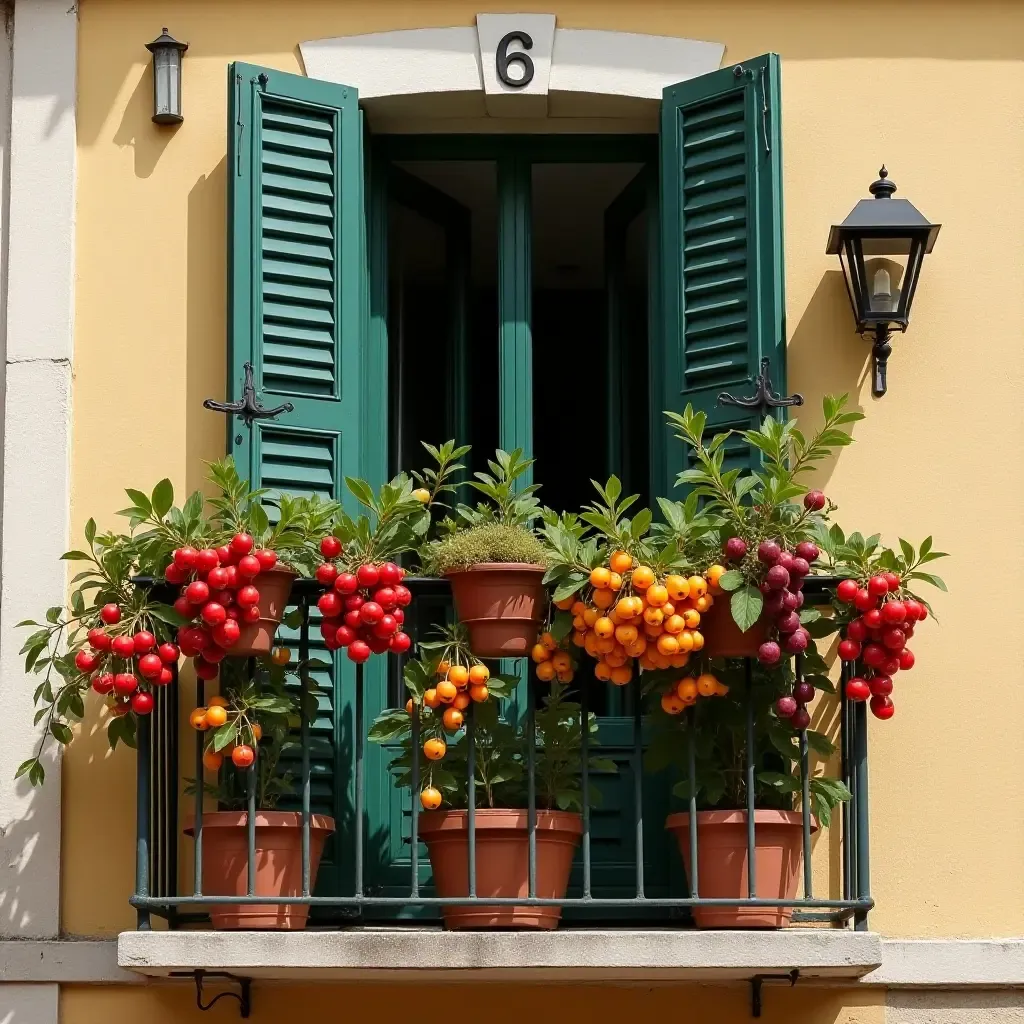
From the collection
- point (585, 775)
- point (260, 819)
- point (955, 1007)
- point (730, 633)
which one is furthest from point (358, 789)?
point (955, 1007)

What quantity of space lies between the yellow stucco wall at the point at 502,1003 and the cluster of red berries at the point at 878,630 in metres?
0.96

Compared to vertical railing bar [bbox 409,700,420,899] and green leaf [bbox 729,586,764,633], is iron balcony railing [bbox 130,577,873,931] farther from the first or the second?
green leaf [bbox 729,586,764,633]

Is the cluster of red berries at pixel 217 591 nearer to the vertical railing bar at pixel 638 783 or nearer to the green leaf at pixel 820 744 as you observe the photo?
the vertical railing bar at pixel 638 783

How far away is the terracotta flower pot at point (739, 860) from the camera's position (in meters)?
6.23

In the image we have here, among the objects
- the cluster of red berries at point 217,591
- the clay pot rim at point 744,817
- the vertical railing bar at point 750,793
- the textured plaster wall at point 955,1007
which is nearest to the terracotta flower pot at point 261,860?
the cluster of red berries at point 217,591

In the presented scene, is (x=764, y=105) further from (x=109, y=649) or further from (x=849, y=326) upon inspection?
(x=109, y=649)

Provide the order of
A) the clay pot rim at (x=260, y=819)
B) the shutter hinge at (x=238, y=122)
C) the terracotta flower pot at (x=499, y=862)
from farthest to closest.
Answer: the shutter hinge at (x=238, y=122) → the clay pot rim at (x=260, y=819) → the terracotta flower pot at (x=499, y=862)

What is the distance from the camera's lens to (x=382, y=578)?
6125mm

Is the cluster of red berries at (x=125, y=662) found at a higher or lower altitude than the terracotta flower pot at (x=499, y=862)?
higher

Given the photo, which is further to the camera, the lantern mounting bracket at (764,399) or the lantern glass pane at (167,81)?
the lantern glass pane at (167,81)

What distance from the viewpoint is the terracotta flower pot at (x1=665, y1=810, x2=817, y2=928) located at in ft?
20.4

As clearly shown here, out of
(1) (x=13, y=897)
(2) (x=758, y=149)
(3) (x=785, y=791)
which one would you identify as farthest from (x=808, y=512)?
(1) (x=13, y=897)

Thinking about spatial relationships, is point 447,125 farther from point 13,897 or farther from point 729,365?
point 13,897

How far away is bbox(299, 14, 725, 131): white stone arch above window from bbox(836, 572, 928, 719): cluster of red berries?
1890mm
